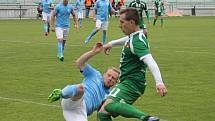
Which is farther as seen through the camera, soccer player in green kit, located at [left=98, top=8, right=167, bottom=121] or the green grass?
the green grass

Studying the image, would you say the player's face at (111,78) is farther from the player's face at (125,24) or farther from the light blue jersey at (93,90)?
the player's face at (125,24)

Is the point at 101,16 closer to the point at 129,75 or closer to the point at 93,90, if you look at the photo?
the point at 93,90

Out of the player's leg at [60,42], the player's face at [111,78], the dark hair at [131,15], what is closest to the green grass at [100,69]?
the player's leg at [60,42]

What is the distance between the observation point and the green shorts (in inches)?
319

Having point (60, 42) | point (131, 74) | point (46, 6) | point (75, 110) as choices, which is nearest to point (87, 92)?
point (75, 110)

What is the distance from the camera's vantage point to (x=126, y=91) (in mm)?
8109

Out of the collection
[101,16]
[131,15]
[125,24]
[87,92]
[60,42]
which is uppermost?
[131,15]

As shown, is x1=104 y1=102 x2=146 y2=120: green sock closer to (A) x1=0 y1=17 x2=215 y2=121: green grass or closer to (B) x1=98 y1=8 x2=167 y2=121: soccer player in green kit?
(B) x1=98 y1=8 x2=167 y2=121: soccer player in green kit

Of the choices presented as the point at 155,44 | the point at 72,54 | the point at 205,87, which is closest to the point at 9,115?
the point at 205,87

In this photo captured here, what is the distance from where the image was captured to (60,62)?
19.9 metres

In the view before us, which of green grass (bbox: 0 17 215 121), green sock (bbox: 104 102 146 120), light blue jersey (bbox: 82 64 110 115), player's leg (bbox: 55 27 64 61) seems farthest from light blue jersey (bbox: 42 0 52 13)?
green sock (bbox: 104 102 146 120)

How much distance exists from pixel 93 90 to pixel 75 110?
425mm

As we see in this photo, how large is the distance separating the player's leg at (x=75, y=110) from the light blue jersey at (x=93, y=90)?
0.56 feet

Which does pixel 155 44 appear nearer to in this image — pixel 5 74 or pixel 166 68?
pixel 166 68
